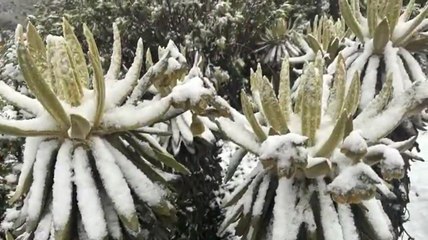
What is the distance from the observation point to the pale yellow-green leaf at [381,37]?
10.2 ft

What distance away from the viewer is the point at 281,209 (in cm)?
208

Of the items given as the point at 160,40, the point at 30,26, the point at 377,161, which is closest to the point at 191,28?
the point at 160,40

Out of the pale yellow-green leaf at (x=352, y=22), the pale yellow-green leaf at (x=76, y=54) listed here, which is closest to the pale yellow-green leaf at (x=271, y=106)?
the pale yellow-green leaf at (x=76, y=54)

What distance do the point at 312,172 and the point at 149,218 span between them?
27.3 inches

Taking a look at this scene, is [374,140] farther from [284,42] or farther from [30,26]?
[284,42]

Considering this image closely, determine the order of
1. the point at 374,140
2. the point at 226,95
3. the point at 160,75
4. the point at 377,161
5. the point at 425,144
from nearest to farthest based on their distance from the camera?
1. the point at 377,161
2. the point at 374,140
3. the point at 160,75
4. the point at 425,144
5. the point at 226,95

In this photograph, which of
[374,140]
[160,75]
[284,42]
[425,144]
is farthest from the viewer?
[284,42]

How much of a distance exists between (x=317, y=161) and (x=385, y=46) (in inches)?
57.5

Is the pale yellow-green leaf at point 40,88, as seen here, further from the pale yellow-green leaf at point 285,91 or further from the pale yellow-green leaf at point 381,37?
the pale yellow-green leaf at point 381,37

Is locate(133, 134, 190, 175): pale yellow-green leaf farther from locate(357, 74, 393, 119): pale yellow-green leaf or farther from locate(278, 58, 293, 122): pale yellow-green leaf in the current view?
locate(357, 74, 393, 119): pale yellow-green leaf

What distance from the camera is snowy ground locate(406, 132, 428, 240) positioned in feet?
17.8

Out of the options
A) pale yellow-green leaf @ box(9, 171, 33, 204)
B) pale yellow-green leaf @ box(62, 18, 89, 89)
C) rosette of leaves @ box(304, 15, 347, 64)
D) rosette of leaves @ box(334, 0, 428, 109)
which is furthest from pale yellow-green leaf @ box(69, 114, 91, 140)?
rosette of leaves @ box(304, 15, 347, 64)

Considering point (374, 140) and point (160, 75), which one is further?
Answer: point (160, 75)

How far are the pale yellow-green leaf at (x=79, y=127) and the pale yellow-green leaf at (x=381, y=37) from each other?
1.78 m
